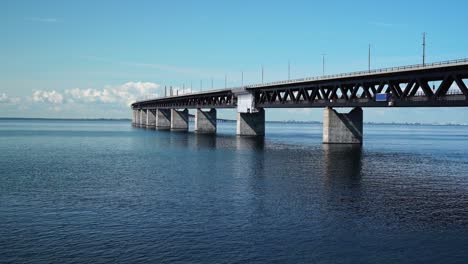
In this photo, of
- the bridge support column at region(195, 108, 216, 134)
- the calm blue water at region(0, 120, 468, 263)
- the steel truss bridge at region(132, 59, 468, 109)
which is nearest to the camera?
the calm blue water at region(0, 120, 468, 263)

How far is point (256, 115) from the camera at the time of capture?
13562cm

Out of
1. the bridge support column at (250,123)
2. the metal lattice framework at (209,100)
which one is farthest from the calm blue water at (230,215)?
the metal lattice framework at (209,100)

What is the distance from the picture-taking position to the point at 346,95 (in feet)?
292

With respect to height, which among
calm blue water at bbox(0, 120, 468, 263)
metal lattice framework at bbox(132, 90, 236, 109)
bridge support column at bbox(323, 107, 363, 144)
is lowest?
calm blue water at bbox(0, 120, 468, 263)

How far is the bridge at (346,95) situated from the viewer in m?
65.2

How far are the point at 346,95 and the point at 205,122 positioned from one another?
3571 inches

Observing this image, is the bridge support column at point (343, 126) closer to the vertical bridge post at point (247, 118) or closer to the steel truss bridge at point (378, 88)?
the steel truss bridge at point (378, 88)

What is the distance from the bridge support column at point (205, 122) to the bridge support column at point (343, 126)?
75524mm

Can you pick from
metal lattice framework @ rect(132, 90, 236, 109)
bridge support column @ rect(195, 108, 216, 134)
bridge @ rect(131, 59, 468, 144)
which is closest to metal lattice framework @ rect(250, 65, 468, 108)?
bridge @ rect(131, 59, 468, 144)

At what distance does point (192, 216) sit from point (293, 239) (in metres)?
7.60

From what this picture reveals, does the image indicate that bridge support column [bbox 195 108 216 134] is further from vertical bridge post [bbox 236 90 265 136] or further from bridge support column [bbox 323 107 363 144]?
bridge support column [bbox 323 107 363 144]

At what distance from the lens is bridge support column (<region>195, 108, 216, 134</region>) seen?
569 ft

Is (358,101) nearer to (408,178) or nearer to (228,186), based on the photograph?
(408,178)

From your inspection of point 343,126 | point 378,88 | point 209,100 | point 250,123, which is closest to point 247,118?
point 250,123
